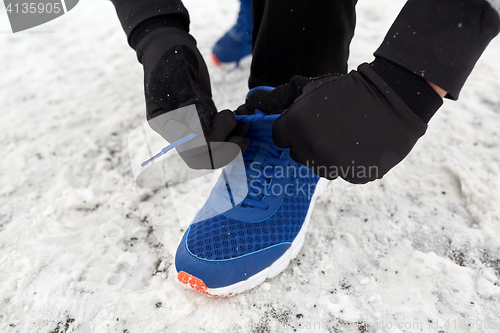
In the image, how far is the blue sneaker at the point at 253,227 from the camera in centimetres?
76

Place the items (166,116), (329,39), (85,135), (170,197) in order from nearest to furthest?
(166,116), (329,39), (170,197), (85,135)

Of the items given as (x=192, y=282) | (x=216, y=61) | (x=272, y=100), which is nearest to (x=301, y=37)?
(x=272, y=100)

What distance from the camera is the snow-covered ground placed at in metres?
0.74

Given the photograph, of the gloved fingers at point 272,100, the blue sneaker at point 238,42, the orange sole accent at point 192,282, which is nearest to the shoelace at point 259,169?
the gloved fingers at point 272,100

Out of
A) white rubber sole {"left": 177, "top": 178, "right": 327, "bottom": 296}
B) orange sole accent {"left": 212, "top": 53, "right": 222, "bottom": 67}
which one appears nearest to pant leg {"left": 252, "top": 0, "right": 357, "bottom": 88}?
white rubber sole {"left": 177, "top": 178, "right": 327, "bottom": 296}

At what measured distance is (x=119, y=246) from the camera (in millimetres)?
900

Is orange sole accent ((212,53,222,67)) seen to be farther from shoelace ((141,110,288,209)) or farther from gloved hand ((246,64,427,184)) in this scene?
gloved hand ((246,64,427,184))

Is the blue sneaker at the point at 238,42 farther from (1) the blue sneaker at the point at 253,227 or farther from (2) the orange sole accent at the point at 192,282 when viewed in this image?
(2) the orange sole accent at the point at 192,282

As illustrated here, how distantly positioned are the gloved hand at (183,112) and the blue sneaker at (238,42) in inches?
36.2

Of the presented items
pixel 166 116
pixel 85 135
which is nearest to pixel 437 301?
pixel 166 116

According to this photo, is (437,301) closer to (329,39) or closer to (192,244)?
(192,244)

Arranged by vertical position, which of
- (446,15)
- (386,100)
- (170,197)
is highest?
(446,15)

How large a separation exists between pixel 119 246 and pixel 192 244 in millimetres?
238

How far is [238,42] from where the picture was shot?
1645 mm
